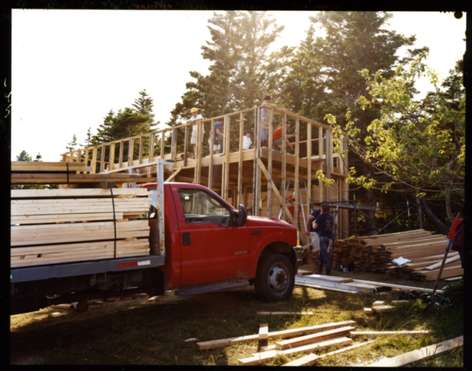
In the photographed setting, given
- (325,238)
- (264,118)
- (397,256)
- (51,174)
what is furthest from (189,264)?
(264,118)

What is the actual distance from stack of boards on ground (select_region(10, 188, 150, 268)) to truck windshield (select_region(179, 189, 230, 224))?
871 millimetres

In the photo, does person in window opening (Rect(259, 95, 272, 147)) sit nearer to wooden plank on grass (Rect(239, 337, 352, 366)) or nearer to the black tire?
the black tire

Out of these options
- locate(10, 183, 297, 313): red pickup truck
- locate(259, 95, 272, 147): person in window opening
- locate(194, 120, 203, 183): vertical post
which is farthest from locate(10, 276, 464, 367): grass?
locate(194, 120, 203, 183): vertical post

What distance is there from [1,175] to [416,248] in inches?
423

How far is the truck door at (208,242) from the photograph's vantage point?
6391 millimetres

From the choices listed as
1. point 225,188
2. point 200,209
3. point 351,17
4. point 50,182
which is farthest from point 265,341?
point 351,17

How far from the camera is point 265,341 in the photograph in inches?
210

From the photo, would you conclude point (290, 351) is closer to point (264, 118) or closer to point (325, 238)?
point (325, 238)

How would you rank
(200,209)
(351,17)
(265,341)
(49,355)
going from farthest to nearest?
(351,17) < (200,209) < (265,341) < (49,355)

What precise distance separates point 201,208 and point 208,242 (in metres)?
0.59

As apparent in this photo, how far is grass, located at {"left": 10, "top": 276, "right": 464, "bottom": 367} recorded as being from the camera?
4789 mm

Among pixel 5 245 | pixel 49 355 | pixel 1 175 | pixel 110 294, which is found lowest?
pixel 49 355

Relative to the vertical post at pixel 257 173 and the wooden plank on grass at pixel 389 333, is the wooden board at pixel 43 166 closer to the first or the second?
the wooden plank on grass at pixel 389 333

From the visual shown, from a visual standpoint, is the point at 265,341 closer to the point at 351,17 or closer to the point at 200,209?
the point at 200,209
